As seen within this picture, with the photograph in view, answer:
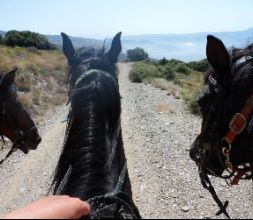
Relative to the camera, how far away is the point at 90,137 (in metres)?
2.86

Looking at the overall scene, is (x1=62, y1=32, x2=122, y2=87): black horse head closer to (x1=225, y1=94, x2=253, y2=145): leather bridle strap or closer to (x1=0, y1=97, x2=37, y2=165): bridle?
(x1=225, y1=94, x2=253, y2=145): leather bridle strap

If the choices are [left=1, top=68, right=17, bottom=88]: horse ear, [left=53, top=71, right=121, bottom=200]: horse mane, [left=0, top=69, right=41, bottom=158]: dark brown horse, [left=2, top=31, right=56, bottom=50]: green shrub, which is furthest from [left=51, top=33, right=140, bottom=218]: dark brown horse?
[left=2, top=31, right=56, bottom=50]: green shrub

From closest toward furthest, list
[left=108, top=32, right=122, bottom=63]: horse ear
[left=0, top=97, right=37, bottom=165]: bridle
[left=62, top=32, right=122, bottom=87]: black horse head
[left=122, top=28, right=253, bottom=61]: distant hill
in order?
[left=122, top=28, right=253, bottom=61]: distant hill
[left=62, top=32, right=122, bottom=87]: black horse head
[left=108, top=32, right=122, bottom=63]: horse ear
[left=0, top=97, right=37, bottom=165]: bridle

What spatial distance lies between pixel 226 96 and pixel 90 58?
1.77m

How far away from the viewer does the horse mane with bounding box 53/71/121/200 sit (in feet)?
8.50

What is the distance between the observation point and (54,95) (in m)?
20.2

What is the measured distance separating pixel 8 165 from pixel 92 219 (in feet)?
30.2

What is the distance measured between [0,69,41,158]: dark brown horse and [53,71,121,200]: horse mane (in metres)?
2.65

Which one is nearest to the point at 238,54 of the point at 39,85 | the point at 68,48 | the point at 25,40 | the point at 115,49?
the point at 115,49

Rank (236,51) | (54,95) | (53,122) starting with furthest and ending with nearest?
1. (54,95)
2. (53,122)
3. (236,51)

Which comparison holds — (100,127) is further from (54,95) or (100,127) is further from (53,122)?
(54,95)

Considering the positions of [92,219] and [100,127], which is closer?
[92,219]

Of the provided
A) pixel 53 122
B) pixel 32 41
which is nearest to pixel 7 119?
pixel 53 122

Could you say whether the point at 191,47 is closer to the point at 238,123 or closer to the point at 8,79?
the point at 8,79
